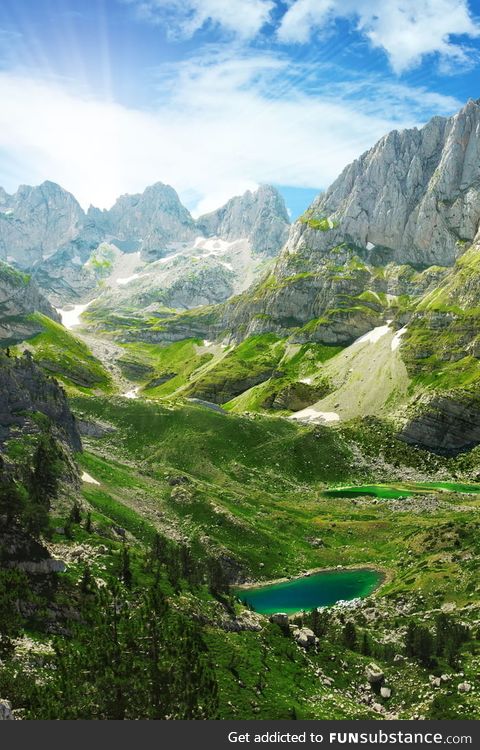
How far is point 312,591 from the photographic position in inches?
3529

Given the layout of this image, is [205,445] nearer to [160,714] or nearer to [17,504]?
[17,504]

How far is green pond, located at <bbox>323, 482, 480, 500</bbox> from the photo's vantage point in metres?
144

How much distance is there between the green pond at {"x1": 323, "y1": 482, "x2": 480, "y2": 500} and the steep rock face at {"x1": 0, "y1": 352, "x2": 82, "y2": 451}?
2527 inches

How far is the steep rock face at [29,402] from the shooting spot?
317 feet

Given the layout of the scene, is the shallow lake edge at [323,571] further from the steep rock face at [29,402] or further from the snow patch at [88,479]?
the steep rock face at [29,402]

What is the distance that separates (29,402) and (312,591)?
57902 millimetres

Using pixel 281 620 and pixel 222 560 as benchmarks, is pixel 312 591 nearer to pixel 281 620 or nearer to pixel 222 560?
pixel 222 560

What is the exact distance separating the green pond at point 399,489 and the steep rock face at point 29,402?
211 ft

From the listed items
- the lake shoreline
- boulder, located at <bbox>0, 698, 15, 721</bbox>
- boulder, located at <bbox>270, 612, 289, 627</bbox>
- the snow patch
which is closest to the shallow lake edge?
the lake shoreline

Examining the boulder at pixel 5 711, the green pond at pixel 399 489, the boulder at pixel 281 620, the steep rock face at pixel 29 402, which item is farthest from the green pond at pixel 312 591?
Result: the boulder at pixel 5 711

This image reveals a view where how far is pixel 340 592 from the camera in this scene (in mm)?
88250

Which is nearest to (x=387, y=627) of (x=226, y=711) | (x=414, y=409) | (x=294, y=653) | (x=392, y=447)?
(x=294, y=653)

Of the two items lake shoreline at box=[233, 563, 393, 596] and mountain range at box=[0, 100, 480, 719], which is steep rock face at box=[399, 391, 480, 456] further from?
lake shoreline at box=[233, 563, 393, 596]

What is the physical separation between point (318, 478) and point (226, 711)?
389ft
